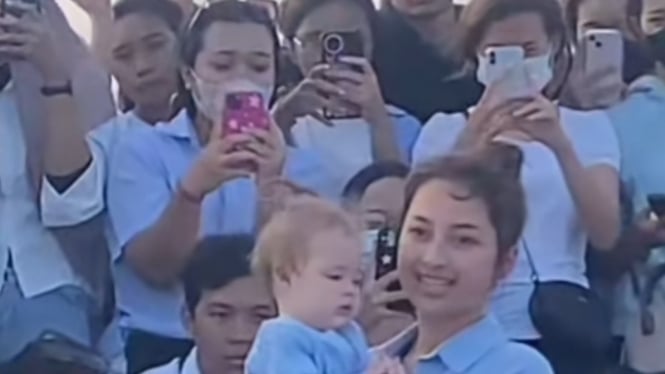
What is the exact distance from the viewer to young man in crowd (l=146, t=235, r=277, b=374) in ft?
10.6

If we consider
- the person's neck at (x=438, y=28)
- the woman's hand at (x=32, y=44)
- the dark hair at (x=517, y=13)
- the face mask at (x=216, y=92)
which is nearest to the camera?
the face mask at (x=216, y=92)

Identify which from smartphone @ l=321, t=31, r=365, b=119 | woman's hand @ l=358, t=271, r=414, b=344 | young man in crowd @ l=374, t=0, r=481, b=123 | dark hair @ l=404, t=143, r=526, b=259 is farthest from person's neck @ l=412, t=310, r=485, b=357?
young man in crowd @ l=374, t=0, r=481, b=123

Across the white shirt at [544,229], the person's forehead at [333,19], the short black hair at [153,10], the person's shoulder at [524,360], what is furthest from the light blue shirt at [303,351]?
the short black hair at [153,10]

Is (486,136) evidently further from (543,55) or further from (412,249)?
(412,249)

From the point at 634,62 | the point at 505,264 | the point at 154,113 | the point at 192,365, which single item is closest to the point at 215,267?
the point at 192,365

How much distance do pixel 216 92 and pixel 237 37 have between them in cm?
13

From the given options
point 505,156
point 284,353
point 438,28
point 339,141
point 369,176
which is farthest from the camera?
point 438,28

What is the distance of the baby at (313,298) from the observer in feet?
9.09

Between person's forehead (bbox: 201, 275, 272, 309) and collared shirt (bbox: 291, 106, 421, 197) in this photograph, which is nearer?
person's forehead (bbox: 201, 275, 272, 309)

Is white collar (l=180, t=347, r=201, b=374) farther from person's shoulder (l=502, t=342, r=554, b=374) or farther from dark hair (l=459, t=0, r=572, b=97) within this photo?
dark hair (l=459, t=0, r=572, b=97)

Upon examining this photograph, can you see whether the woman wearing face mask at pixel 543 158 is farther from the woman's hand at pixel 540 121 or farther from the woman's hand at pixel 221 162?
the woman's hand at pixel 221 162

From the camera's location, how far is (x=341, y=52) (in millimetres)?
3680

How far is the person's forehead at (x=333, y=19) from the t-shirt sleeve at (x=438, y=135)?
25 centimetres

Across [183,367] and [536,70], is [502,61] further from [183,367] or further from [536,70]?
[183,367]
